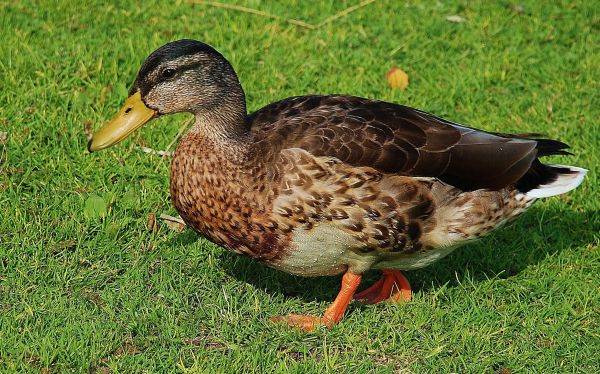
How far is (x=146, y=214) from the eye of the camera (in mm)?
5160

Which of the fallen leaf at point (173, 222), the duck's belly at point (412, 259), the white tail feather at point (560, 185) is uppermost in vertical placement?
the white tail feather at point (560, 185)

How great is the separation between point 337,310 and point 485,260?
98 cm

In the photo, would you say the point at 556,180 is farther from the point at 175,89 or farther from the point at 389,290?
the point at 175,89

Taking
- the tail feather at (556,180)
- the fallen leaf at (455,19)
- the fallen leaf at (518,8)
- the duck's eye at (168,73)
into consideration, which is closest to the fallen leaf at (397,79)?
the fallen leaf at (455,19)

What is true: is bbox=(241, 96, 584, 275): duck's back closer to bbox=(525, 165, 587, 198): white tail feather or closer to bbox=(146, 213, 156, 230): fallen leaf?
bbox=(525, 165, 587, 198): white tail feather

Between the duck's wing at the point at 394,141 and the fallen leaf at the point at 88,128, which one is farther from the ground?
the duck's wing at the point at 394,141

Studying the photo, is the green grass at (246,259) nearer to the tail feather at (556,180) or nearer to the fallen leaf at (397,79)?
the fallen leaf at (397,79)

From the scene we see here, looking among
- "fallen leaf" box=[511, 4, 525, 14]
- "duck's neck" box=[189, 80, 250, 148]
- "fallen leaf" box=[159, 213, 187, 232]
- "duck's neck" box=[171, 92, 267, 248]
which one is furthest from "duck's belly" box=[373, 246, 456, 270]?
"fallen leaf" box=[511, 4, 525, 14]

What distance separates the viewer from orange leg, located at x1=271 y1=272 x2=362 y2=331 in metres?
4.55

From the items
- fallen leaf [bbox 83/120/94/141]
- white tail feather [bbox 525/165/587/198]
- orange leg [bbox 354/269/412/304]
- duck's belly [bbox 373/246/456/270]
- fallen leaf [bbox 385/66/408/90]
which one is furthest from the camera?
fallen leaf [bbox 385/66/408/90]

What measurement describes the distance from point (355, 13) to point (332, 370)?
3721 millimetres

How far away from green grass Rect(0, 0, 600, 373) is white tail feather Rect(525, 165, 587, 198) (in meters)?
0.53

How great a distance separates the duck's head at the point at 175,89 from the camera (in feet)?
14.0

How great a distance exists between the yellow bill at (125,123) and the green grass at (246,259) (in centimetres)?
73
